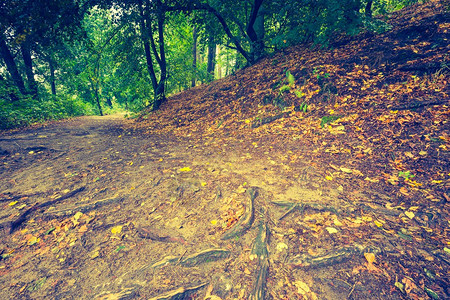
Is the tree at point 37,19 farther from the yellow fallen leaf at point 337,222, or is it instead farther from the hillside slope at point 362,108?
the yellow fallen leaf at point 337,222

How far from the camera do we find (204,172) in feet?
12.7

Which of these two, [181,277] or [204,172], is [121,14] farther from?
[181,277]

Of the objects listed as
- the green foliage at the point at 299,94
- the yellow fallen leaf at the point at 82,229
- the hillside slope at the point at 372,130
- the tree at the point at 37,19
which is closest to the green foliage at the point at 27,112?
the tree at the point at 37,19

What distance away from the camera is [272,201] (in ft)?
9.35

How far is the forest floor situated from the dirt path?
2 cm

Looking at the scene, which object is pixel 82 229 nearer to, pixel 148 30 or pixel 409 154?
pixel 409 154

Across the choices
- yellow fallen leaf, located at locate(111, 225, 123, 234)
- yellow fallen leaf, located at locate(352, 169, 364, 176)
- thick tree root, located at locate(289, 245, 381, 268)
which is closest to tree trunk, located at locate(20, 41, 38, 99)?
yellow fallen leaf, located at locate(111, 225, 123, 234)

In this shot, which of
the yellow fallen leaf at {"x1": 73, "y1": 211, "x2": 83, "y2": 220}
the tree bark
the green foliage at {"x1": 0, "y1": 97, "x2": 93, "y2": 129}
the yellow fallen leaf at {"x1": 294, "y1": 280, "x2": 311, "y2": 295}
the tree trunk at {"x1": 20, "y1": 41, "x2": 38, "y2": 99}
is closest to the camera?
the yellow fallen leaf at {"x1": 294, "y1": 280, "x2": 311, "y2": 295}

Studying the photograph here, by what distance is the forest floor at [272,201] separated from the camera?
6.02 feet

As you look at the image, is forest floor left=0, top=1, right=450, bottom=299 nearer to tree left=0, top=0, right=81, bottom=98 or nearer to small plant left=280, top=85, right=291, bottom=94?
small plant left=280, top=85, right=291, bottom=94

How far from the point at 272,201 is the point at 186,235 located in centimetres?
133

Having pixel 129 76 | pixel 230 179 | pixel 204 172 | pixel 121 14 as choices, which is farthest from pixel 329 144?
pixel 129 76

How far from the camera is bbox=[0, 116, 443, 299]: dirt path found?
1.80 meters

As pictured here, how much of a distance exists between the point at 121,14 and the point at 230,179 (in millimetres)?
8702
